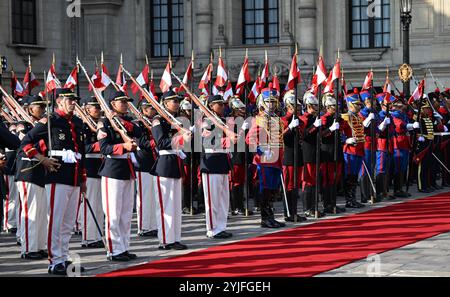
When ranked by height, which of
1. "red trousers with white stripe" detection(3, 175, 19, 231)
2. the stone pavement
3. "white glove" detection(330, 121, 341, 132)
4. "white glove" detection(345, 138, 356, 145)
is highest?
"white glove" detection(330, 121, 341, 132)

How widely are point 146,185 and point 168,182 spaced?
7.04 ft

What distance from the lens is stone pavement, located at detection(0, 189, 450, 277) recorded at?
10.9 m

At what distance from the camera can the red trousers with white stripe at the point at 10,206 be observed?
15.9 m

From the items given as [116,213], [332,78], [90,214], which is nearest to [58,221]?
[116,213]

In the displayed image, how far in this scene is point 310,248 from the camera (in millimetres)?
12766

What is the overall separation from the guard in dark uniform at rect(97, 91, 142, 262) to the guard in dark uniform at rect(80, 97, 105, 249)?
1.14 meters

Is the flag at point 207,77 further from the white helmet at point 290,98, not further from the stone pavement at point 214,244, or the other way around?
the stone pavement at point 214,244

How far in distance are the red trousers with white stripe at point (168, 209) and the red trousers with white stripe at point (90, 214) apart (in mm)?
1086

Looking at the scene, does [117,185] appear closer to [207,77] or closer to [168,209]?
[168,209]

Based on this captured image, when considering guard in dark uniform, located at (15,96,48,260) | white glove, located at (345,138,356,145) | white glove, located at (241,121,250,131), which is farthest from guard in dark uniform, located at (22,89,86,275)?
white glove, located at (345,138,356,145)

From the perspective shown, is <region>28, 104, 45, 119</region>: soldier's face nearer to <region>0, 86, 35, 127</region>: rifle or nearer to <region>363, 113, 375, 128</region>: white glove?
<region>0, 86, 35, 127</region>: rifle

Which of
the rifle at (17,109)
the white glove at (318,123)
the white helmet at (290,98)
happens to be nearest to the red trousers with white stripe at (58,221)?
the rifle at (17,109)
